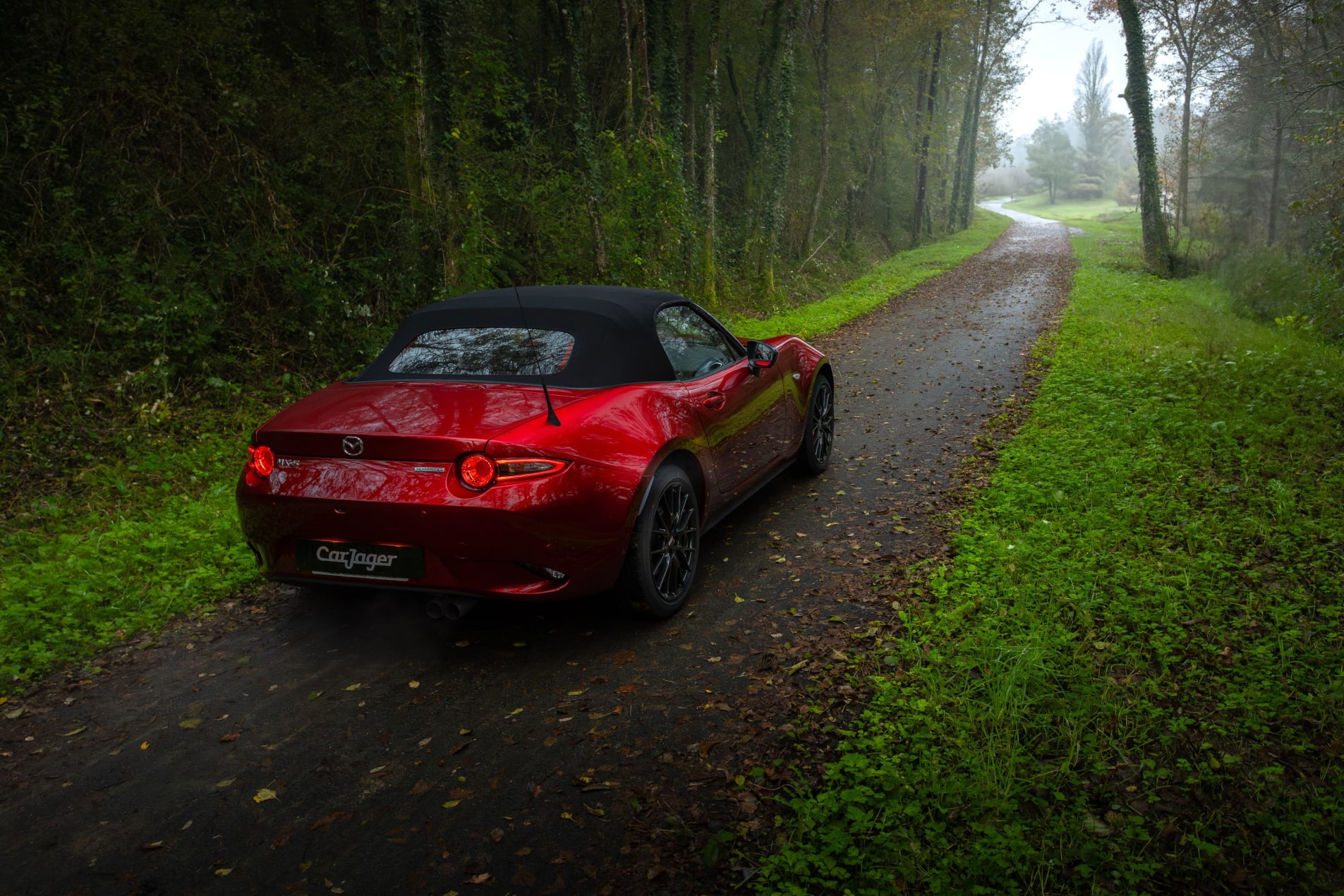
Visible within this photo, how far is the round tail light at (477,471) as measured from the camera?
141 inches

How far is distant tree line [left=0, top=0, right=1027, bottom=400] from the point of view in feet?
25.8

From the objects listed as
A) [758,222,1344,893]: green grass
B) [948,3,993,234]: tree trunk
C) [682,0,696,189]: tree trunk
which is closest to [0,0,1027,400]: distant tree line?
[682,0,696,189]: tree trunk

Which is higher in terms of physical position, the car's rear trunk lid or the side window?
the side window

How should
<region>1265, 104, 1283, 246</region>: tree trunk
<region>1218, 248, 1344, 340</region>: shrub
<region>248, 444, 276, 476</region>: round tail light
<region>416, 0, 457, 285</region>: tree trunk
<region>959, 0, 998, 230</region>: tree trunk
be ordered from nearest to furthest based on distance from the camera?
<region>248, 444, 276, 476</region>: round tail light, <region>416, 0, 457, 285</region>: tree trunk, <region>1218, 248, 1344, 340</region>: shrub, <region>1265, 104, 1283, 246</region>: tree trunk, <region>959, 0, 998, 230</region>: tree trunk

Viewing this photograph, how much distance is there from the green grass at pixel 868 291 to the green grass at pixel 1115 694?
316 inches

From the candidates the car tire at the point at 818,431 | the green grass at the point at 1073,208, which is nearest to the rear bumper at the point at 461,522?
the car tire at the point at 818,431

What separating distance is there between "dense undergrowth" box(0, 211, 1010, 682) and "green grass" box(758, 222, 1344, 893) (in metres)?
3.74

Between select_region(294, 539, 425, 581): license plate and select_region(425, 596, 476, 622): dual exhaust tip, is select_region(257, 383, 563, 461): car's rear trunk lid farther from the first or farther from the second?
select_region(425, 596, 476, 622): dual exhaust tip

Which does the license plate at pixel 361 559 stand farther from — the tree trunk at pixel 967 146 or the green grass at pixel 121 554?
the tree trunk at pixel 967 146

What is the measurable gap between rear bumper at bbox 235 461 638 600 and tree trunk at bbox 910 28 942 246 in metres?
32.3

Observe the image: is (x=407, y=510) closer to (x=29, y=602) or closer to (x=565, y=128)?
(x=29, y=602)

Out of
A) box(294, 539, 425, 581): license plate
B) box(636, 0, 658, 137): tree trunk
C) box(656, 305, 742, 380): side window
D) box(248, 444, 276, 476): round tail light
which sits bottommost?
box(294, 539, 425, 581): license plate

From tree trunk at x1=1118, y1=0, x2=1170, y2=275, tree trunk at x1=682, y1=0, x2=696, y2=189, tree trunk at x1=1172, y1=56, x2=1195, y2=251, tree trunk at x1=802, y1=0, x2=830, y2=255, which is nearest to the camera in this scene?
tree trunk at x1=682, y1=0, x2=696, y2=189

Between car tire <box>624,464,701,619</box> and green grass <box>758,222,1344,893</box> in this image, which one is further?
car tire <box>624,464,701,619</box>
